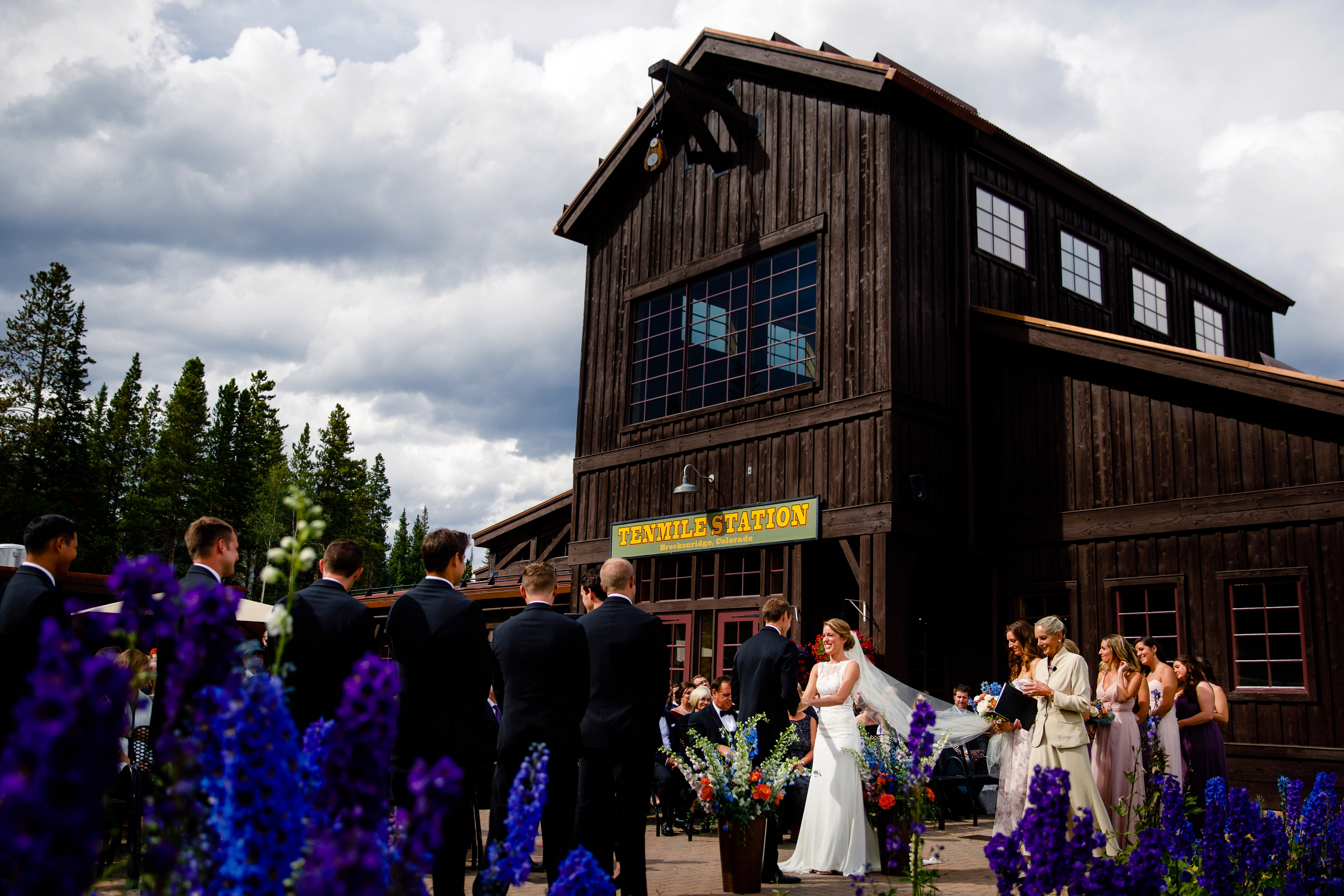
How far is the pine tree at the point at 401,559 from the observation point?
89.3 metres

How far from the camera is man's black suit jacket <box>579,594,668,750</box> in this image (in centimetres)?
569

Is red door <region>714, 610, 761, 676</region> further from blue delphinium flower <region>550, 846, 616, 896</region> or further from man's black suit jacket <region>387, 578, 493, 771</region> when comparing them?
blue delphinium flower <region>550, 846, 616, 896</region>

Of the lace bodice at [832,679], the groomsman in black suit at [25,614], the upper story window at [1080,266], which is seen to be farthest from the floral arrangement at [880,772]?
the upper story window at [1080,266]

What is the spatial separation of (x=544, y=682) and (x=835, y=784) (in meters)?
3.29

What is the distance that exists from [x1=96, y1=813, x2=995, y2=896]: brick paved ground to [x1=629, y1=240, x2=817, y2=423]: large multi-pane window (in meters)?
6.87

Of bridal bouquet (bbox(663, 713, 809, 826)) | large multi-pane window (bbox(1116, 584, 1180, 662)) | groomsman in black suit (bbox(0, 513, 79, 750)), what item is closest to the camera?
groomsman in black suit (bbox(0, 513, 79, 750))

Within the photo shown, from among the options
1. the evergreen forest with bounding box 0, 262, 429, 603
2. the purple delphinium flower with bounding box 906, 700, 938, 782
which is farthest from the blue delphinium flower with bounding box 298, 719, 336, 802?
the evergreen forest with bounding box 0, 262, 429, 603

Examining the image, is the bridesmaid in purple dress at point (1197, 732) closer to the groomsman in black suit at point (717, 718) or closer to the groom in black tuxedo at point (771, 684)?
the groom in black tuxedo at point (771, 684)

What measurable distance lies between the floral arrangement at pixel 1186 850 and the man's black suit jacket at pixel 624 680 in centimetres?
210

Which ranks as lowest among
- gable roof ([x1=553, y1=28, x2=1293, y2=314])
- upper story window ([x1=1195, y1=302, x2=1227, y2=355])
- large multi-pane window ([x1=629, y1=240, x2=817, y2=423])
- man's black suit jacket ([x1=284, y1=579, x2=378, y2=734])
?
man's black suit jacket ([x1=284, y1=579, x2=378, y2=734])

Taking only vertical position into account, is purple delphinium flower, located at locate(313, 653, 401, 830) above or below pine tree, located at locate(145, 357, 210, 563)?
below

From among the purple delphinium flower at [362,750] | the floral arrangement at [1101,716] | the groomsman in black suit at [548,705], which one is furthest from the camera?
the floral arrangement at [1101,716]

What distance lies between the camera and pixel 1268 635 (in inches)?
434

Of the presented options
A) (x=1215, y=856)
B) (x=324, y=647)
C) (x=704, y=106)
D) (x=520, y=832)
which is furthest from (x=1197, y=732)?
(x=704, y=106)
